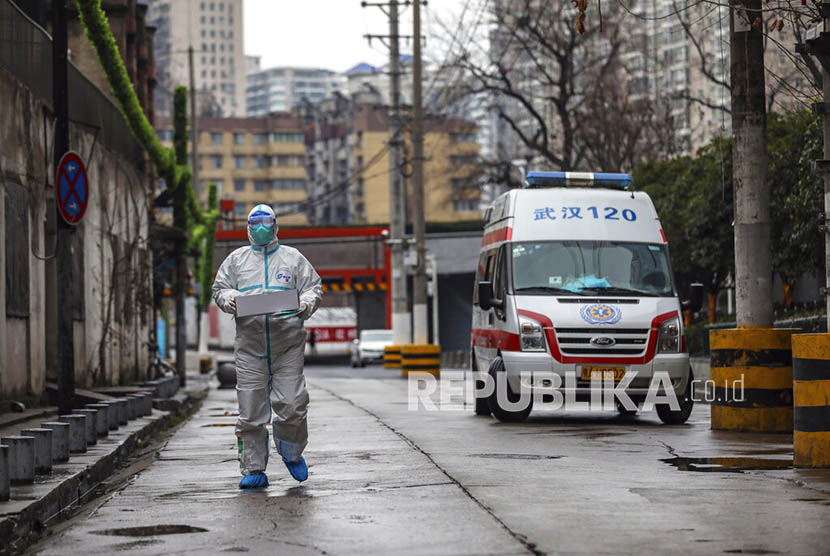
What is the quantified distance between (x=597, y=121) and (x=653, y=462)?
34.8 metres

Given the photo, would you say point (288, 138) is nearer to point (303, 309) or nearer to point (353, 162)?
point (353, 162)

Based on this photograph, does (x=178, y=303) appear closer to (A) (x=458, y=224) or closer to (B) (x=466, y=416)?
(B) (x=466, y=416)

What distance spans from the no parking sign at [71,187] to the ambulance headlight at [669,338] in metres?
6.47

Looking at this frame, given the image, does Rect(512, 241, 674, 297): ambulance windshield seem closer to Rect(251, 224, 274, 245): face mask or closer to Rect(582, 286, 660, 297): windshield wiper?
Rect(582, 286, 660, 297): windshield wiper

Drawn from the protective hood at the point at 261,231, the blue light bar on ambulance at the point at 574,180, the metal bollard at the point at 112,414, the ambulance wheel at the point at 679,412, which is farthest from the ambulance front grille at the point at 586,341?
the protective hood at the point at 261,231

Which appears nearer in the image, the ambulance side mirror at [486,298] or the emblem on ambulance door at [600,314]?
the emblem on ambulance door at [600,314]

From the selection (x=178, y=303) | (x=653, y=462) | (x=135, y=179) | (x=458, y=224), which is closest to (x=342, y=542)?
(x=653, y=462)

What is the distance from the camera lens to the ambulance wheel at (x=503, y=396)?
16.8 m

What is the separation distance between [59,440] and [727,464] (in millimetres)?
5303

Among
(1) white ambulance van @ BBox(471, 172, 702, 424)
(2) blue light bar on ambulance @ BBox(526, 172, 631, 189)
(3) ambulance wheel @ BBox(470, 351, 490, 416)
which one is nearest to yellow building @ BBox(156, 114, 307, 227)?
(2) blue light bar on ambulance @ BBox(526, 172, 631, 189)

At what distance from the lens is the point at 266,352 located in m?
10.7

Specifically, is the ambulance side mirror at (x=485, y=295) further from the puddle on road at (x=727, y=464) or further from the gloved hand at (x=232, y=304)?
the gloved hand at (x=232, y=304)

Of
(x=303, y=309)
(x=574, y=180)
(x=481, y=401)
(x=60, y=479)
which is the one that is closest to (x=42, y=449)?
(x=60, y=479)

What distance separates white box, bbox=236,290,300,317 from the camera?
10.6 meters
